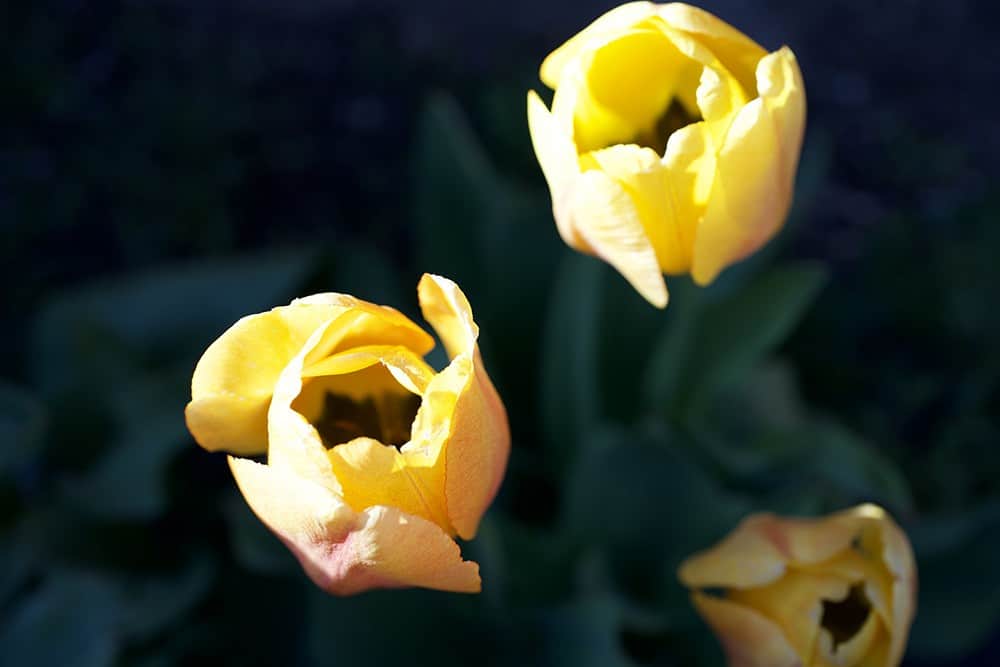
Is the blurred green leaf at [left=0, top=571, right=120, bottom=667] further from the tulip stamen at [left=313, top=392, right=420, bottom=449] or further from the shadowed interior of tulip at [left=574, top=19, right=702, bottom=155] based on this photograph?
the shadowed interior of tulip at [left=574, top=19, right=702, bottom=155]

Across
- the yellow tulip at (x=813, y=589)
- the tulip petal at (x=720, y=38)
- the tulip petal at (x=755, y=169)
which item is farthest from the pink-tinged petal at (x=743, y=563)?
the tulip petal at (x=720, y=38)

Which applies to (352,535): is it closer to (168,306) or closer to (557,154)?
(557,154)

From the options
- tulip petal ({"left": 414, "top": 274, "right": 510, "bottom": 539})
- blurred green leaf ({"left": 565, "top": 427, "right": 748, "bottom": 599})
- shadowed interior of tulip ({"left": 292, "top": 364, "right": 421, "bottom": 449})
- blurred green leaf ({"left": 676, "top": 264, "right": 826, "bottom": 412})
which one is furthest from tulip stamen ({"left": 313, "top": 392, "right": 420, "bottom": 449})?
blurred green leaf ({"left": 676, "top": 264, "right": 826, "bottom": 412})

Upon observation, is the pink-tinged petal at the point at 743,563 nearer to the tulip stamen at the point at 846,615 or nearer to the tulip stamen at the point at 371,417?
the tulip stamen at the point at 846,615

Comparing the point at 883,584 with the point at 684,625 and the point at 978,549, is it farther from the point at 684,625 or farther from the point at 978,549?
the point at 978,549

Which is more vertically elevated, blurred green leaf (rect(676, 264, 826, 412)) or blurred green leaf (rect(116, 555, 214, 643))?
blurred green leaf (rect(676, 264, 826, 412))
